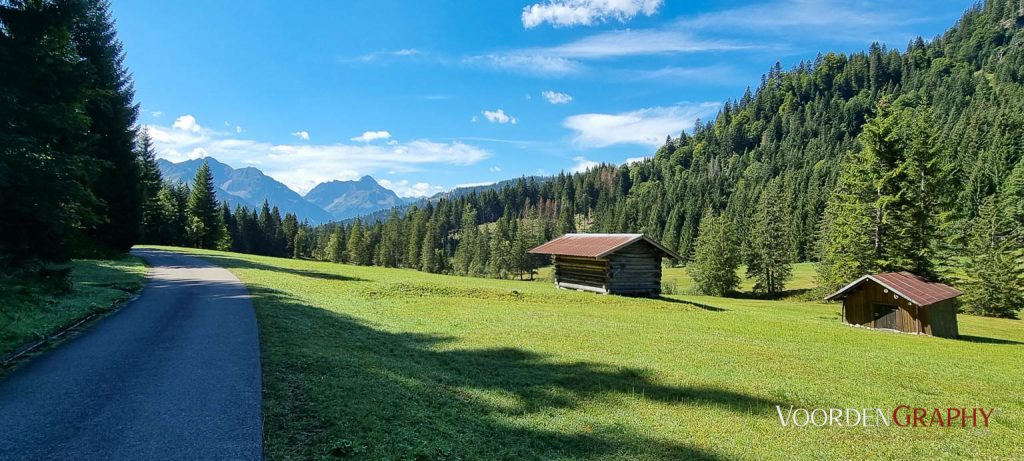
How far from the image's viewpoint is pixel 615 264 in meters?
32.1

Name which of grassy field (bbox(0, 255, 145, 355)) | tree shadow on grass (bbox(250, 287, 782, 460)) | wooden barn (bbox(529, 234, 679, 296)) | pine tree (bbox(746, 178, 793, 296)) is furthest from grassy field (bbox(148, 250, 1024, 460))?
pine tree (bbox(746, 178, 793, 296))

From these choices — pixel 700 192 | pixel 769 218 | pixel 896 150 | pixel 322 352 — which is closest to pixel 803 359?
pixel 322 352

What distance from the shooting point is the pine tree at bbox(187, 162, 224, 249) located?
A: 3108 inches

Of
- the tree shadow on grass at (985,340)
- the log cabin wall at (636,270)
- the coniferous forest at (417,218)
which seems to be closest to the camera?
the coniferous forest at (417,218)

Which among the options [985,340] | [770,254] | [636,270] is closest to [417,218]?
[770,254]

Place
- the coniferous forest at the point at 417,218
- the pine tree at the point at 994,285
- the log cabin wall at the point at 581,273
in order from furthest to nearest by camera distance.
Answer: the pine tree at the point at 994,285
the log cabin wall at the point at 581,273
the coniferous forest at the point at 417,218

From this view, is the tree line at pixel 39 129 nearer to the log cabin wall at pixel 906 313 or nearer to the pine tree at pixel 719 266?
→ the log cabin wall at pixel 906 313

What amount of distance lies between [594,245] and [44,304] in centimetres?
2935

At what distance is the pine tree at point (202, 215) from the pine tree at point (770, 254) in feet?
302

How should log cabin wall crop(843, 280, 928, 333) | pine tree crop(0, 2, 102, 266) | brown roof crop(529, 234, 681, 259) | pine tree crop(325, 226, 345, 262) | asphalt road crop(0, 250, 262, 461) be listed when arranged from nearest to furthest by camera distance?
asphalt road crop(0, 250, 262, 461) → pine tree crop(0, 2, 102, 266) → log cabin wall crop(843, 280, 928, 333) → brown roof crop(529, 234, 681, 259) → pine tree crop(325, 226, 345, 262)

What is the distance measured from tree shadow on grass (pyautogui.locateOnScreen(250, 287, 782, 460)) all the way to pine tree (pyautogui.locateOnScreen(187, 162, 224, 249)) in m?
81.8

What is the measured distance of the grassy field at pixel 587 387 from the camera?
6.89 m

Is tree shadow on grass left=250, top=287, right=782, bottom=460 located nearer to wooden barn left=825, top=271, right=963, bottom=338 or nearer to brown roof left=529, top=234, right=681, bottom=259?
brown roof left=529, top=234, right=681, bottom=259

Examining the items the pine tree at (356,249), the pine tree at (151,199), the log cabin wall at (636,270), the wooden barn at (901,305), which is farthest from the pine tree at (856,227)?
the pine tree at (356,249)
